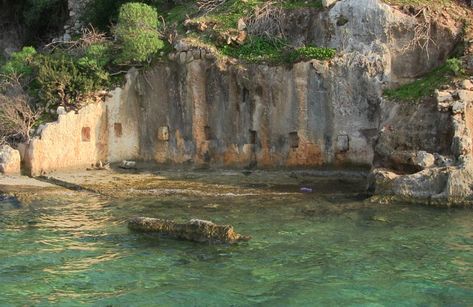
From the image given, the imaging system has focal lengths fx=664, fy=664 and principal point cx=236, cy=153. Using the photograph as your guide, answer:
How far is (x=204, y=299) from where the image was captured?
9711 millimetres

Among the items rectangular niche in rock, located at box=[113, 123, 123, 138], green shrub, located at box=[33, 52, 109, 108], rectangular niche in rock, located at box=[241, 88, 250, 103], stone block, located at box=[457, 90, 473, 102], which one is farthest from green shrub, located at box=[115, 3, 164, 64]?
stone block, located at box=[457, 90, 473, 102]

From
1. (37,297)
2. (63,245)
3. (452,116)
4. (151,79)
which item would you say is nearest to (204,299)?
(37,297)

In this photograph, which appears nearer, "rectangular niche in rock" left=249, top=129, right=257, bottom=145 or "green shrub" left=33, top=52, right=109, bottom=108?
"rectangular niche in rock" left=249, top=129, right=257, bottom=145

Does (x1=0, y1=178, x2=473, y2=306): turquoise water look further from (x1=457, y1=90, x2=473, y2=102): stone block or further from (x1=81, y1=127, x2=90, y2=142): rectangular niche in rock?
(x1=81, y1=127, x2=90, y2=142): rectangular niche in rock

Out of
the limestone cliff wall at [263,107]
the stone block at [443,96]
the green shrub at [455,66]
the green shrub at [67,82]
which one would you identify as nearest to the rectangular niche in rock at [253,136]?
the limestone cliff wall at [263,107]

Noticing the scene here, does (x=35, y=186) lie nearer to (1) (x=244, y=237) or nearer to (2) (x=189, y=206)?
(2) (x=189, y=206)

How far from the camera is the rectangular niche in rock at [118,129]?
2139cm

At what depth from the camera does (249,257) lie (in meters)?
11.6

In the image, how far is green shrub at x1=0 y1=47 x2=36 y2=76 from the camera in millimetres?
21722

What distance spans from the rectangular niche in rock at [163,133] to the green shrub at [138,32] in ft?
7.49

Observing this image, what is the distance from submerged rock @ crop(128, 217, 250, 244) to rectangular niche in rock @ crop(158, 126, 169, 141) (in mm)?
8091

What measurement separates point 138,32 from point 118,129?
3.17 metres

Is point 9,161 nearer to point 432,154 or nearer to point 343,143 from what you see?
point 343,143

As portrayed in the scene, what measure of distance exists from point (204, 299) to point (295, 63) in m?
11.6
